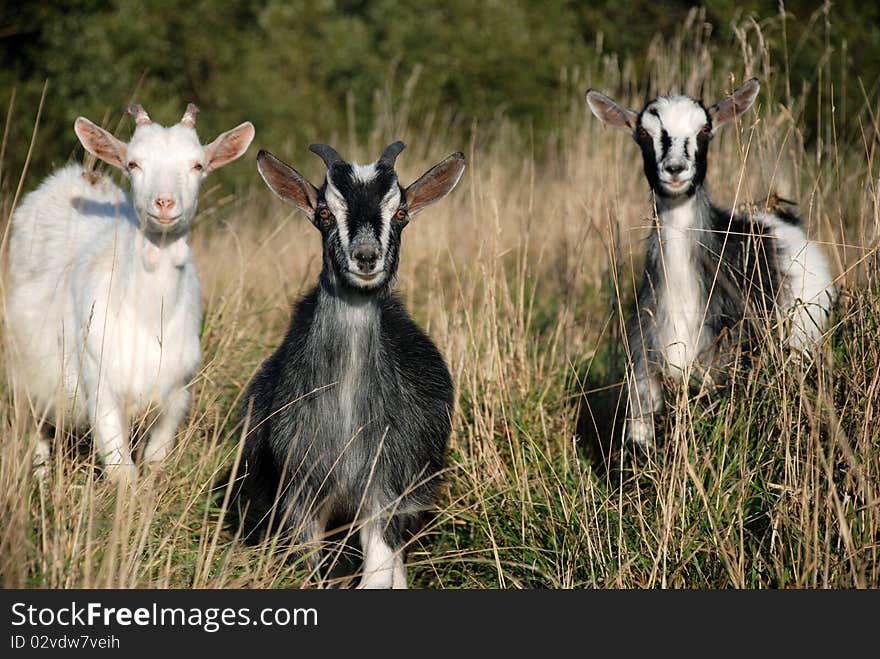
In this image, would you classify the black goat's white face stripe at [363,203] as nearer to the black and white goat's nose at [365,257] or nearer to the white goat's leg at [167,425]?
the black and white goat's nose at [365,257]

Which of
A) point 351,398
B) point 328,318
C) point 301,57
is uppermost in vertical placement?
point 301,57

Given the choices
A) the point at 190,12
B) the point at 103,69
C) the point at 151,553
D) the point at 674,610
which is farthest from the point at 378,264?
the point at 190,12

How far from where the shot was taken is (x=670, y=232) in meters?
5.24

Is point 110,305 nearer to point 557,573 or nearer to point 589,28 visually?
point 557,573

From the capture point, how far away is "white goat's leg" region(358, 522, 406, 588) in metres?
4.11

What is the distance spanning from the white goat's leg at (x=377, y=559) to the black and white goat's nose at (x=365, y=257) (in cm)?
104

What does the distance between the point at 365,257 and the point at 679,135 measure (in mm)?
1972

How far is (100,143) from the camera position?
4.95 metres

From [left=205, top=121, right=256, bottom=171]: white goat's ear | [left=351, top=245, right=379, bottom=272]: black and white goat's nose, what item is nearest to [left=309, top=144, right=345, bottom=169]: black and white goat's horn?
[left=351, top=245, right=379, bottom=272]: black and white goat's nose

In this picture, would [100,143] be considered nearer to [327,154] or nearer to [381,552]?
[327,154]

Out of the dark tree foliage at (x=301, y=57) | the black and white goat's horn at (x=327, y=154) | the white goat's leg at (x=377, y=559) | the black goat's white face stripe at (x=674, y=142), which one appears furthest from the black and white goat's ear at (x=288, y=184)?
the dark tree foliage at (x=301, y=57)

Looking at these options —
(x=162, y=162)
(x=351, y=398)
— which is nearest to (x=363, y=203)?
(x=351, y=398)

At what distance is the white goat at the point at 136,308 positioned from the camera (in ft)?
15.7

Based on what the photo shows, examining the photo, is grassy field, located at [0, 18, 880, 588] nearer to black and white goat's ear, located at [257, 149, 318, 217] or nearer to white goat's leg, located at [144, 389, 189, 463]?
white goat's leg, located at [144, 389, 189, 463]
